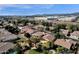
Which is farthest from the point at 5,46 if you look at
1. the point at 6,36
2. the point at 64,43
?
the point at 64,43

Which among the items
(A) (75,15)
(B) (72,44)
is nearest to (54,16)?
(A) (75,15)

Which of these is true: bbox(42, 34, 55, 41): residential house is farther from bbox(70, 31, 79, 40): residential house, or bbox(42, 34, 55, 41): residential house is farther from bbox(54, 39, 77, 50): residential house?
bbox(70, 31, 79, 40): residential house

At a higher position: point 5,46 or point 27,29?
point 27,29

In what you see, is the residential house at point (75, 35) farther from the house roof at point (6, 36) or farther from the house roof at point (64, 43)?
the house roof at point (6, 36)

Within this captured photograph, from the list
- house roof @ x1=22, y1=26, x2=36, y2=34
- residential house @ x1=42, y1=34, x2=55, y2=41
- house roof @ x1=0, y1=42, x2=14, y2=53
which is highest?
house roof @ x1=22, y1=26, x2=36, y2=34

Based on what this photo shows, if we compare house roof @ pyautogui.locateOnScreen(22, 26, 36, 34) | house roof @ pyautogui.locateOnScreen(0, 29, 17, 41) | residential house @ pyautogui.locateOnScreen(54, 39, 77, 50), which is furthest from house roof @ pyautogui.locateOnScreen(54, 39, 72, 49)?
house roof @ pyautogui.locateOnScreen(0, 29, 17, 41)

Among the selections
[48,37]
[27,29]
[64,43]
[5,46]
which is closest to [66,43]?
[64,43]

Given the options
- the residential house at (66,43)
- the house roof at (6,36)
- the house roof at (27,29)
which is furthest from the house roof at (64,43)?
the house roof at (6,36)

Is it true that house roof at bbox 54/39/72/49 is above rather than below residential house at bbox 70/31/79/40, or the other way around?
below

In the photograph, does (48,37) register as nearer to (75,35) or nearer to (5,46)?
(75,35)

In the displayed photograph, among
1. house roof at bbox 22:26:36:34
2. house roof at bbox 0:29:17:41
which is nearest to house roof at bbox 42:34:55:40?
house roof at bbox 22:26:36:34
